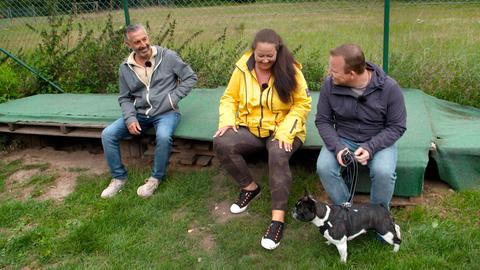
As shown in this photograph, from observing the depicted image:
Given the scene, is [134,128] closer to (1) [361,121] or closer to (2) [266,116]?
(2) [266,116]

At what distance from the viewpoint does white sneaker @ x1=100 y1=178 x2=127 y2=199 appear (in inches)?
156

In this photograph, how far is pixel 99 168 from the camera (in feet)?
15.0

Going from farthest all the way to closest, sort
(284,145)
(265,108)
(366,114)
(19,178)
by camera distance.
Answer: (19,178), (265,108), (284,145), (366,114)

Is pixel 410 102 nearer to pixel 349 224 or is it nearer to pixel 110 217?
pixel 349 224

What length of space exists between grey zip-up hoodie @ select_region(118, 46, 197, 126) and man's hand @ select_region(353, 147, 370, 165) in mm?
1816

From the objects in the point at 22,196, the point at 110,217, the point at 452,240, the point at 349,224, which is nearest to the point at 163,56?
the point at 110,217

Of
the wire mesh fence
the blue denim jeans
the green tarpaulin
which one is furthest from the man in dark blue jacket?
the wire mesh fence

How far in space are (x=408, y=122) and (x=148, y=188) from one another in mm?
2292

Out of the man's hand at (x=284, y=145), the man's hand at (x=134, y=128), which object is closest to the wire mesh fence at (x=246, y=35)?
the man's hand at (x=134, y=128)

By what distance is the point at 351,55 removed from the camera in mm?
2816

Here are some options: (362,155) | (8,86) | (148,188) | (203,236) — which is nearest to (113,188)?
(148,188)

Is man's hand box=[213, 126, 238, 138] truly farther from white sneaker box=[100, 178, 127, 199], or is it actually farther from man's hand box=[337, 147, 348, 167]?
white sneaker box=[100, 178, 127, 199]

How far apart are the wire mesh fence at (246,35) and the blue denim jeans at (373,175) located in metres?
2.66

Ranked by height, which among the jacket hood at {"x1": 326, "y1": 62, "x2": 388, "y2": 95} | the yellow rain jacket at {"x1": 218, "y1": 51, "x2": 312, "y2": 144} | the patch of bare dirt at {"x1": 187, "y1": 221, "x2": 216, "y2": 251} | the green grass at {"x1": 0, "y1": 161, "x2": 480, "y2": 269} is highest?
the jacket hood at {"x1": 326, "y1": 62, "x2": 388, "y2": 95}
